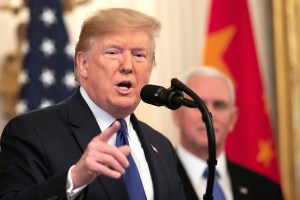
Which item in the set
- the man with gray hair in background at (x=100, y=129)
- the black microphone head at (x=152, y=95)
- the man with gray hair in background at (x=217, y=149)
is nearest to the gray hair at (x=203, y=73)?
the man with gray hair in background at (x=217, y=149)

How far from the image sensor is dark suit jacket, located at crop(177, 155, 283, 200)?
4.34 metres

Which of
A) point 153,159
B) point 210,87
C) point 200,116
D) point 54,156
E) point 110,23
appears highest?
point 110,23

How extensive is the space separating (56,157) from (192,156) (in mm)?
2051

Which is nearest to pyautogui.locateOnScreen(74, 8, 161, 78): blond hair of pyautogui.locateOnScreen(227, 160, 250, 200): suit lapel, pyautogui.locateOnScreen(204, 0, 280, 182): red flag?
pyautogui.locateOnScreen(227, 160, 250, 200): suit lapel

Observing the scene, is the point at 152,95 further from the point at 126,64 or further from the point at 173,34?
the point at 173,34

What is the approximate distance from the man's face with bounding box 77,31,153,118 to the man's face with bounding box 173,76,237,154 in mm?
1769

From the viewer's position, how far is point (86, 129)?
2.51 m

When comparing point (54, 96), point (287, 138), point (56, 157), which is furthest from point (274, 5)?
point (56, 157)

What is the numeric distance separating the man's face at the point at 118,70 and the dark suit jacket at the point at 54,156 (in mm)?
97

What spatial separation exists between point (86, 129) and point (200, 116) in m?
1.94

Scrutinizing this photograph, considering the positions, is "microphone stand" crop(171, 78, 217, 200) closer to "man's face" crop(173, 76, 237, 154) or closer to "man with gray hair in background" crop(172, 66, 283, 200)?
"man with gray hair in background" crop(172, 66, 283, 200)

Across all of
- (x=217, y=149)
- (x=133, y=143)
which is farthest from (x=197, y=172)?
(x=133, y=143)

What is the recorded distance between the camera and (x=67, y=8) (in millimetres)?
4387

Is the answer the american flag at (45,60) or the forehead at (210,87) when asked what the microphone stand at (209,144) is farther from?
the forehead at (210,87)
